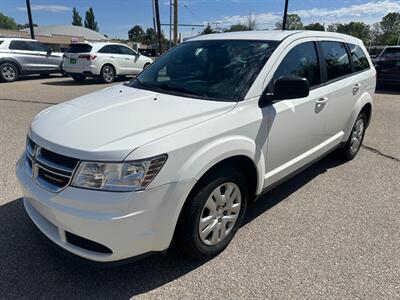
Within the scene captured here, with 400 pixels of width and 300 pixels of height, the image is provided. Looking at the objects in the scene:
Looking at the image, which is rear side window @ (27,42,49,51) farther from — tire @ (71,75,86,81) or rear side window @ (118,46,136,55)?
rear side window @ (118,46,136,55)

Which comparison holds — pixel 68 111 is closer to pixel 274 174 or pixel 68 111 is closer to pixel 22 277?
pixel 22 277

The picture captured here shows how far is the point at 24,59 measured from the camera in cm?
1446

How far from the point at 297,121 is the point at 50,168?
7.42 feet

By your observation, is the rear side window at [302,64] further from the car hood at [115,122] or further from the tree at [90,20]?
the tree at [90,20]

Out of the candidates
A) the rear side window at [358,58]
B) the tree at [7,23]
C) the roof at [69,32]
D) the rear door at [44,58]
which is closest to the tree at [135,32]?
the roof at [69,32]

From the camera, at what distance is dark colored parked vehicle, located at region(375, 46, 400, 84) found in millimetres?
12781

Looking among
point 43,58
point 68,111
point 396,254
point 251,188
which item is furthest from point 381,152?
point 43,58

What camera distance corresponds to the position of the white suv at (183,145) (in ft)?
7.10

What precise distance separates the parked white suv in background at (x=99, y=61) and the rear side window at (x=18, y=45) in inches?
75.5

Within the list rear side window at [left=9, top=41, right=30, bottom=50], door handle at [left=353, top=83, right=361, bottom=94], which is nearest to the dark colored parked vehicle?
door handle at [left=353, top=83, right=361, bottom=94]

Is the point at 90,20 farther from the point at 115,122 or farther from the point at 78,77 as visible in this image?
the point at 115,122

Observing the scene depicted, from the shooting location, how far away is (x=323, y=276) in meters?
2.63

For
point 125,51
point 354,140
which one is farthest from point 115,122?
point 125,51

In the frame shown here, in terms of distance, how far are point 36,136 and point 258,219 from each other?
7.09ft
